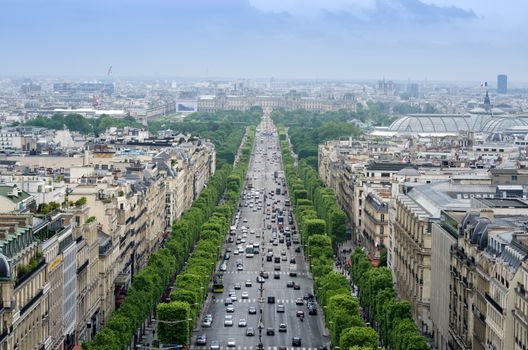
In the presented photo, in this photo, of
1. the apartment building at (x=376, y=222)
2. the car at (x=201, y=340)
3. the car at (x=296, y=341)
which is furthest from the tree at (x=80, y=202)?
the apartment building at (x=376, y=222)

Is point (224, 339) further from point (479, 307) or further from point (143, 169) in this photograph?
point (143, 169)

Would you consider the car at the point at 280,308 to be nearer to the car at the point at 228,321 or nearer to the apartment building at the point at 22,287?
the car at the point at 228,321

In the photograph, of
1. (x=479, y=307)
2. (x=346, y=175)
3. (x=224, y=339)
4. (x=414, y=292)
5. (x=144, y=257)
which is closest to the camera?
(x=479, y=307)

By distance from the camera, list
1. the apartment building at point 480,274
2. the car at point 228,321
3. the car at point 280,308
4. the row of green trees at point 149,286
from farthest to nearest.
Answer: the car at point 280,308 < the car at point 228,321 < the row of green trees at point 149,286 < the apartment building at point 480,274

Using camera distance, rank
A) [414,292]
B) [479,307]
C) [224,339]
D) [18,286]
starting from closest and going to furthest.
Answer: [18,286]
[479,307]
[224,339]
[414,292]

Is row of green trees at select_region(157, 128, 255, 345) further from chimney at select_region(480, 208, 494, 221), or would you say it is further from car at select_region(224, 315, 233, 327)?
chimney at select_region(480, 208, 494, 221)

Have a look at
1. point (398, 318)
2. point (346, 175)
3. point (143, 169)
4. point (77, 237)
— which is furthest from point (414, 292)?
point (346, 175)
